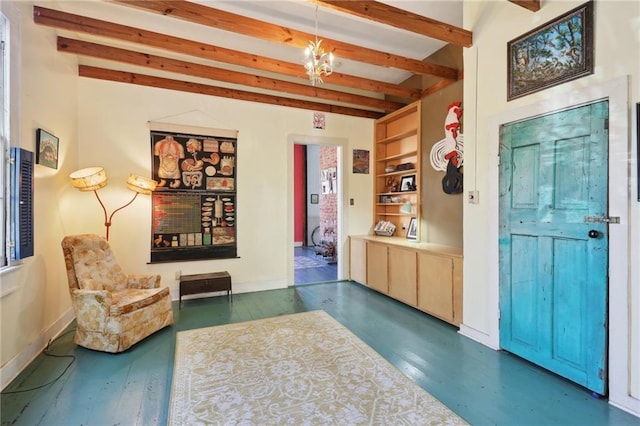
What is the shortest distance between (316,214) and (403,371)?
735 cm

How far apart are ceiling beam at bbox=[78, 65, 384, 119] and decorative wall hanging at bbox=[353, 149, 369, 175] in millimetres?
665

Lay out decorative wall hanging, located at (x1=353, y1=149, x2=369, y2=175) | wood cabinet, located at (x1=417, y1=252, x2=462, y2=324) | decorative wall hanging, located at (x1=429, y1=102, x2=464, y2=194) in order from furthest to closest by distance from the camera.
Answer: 1. decorative wall hanging, located at (x1=353, y1=149, x2=369, y2=175)
2. decorative wall hanging, located at (x1=429, y1=102, x2=464, y2=194)
3. wood cabinet, located at (x1=417, y1=252, x2=462, y2=324)

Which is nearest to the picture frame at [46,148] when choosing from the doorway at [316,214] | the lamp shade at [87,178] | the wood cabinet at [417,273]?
the lamp shade at [87,178]

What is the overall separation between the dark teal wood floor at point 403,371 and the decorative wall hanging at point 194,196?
3.97ft

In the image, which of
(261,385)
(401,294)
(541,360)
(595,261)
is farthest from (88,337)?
(595,261)

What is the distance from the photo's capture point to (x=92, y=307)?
266cm

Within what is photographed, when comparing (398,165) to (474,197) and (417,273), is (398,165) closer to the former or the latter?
(417,273)

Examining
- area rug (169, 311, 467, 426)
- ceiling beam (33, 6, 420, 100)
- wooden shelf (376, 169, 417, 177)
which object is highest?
ceiling beam (33, 6, 420, 100)

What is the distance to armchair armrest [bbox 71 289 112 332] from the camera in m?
2.65

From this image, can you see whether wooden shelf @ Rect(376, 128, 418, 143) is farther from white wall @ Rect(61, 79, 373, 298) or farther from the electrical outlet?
the electrical outlet

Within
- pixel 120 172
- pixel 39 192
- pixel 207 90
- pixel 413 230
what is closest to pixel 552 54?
pixel 413 230

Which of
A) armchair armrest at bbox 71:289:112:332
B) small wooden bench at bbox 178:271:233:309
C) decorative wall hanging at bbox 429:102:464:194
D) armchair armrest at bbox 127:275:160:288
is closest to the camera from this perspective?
armchair armrest at bbox 71:289:112:332

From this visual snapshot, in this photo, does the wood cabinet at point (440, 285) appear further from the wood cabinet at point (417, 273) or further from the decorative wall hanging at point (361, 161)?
the decorative wall hanging at point (361, 161)

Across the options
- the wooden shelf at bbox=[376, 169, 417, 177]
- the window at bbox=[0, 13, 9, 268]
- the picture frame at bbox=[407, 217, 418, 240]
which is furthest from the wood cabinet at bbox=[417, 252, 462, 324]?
the window at bbox=[0, 13, 9, 268]
